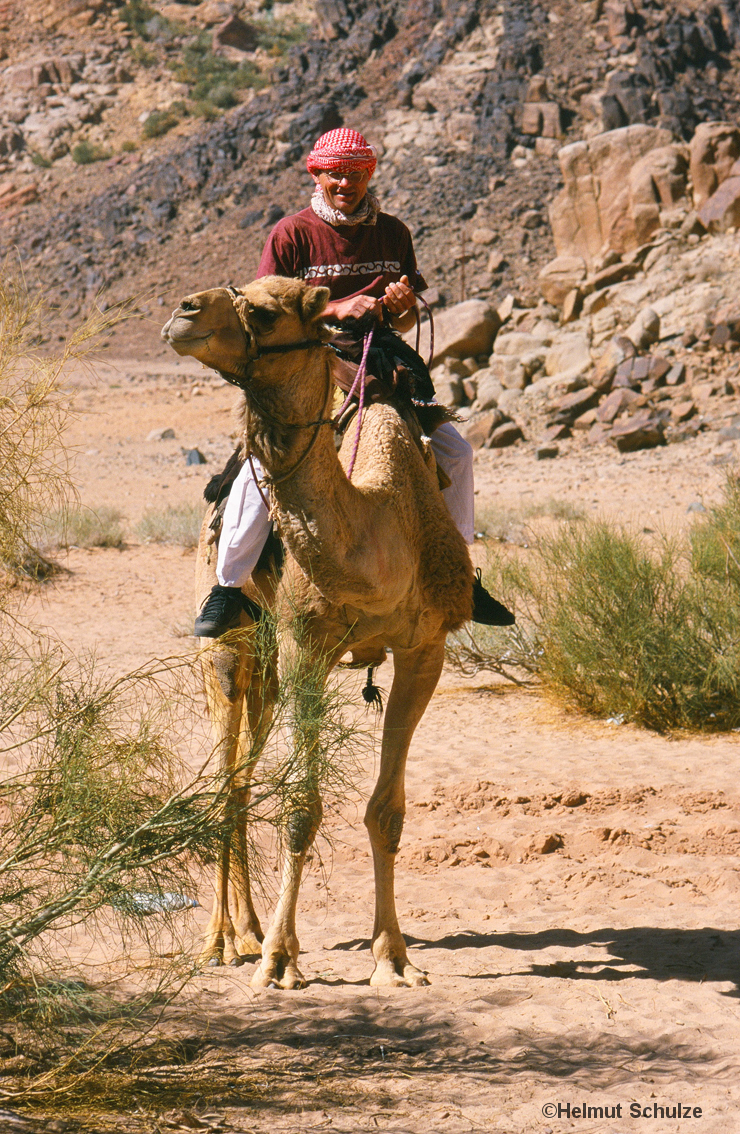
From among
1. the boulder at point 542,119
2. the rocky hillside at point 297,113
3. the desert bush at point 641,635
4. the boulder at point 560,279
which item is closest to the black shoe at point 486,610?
the desert bush at point 641,635

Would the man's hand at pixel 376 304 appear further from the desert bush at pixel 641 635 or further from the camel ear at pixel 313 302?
the desert bush at pixel 641 635

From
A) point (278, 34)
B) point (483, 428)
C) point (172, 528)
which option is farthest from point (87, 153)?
point (172, 528)

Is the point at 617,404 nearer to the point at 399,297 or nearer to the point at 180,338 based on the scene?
the point at 399,297

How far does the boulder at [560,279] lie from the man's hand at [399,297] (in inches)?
1004

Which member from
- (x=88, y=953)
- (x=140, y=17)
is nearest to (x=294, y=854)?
(x=88, y=953)

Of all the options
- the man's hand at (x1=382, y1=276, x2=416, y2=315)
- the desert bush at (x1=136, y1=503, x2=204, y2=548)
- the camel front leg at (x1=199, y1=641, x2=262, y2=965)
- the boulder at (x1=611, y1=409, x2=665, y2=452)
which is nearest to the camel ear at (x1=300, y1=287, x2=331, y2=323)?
the man's hand at (x1=382, y1=276, x2=416, y2=315)

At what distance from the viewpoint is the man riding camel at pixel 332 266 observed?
5.27 m

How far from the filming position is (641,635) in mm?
9242

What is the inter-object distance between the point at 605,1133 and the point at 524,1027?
2.94 ft

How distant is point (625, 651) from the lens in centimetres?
936

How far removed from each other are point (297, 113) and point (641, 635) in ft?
141

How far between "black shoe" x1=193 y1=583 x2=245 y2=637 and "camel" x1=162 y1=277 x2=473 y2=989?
0.45ft

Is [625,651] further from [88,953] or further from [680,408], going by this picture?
[680,408]

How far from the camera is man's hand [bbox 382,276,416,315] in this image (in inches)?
204
